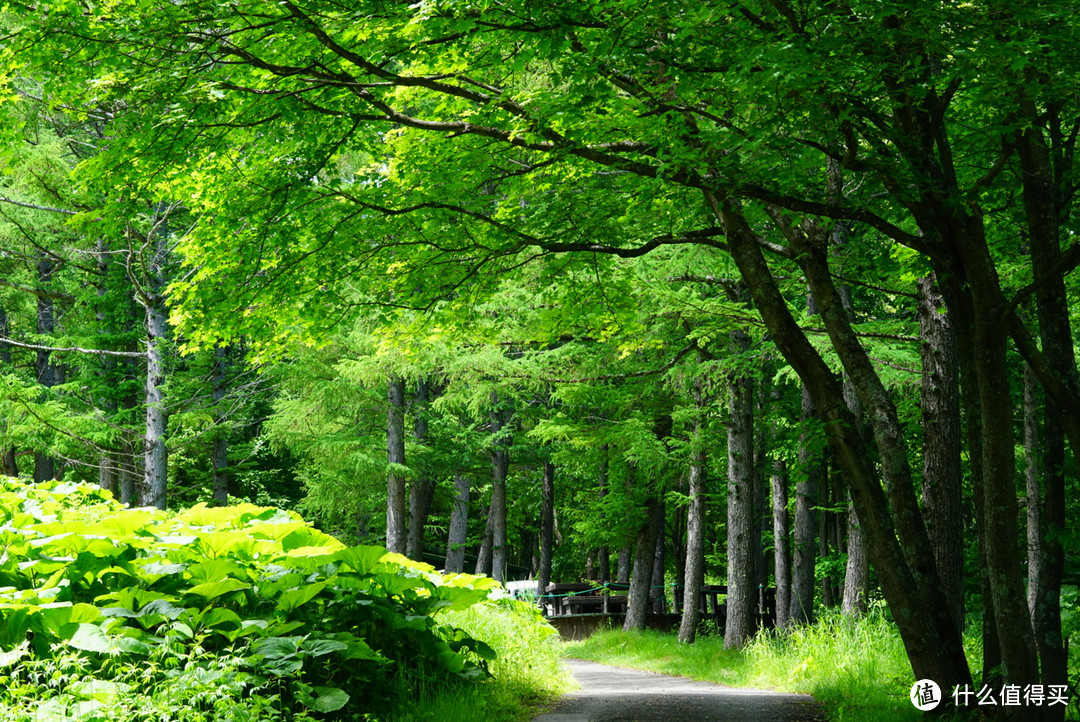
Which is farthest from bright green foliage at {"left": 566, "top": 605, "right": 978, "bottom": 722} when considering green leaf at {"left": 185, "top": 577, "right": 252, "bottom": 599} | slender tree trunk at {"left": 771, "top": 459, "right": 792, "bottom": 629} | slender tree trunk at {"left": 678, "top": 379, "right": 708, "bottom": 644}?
green leaf at {"left": 185, "top": 577, "right": 252, "bottom": 599}

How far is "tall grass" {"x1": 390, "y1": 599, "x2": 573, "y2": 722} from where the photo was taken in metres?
5.12

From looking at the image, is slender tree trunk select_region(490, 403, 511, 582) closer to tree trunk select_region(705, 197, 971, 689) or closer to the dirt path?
the dirt path

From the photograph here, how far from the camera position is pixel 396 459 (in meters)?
19.0

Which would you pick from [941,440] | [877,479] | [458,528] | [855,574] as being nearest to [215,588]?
[877,479]

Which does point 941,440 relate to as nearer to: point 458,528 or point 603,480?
point 458,528

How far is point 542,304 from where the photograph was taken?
11992 millimetres

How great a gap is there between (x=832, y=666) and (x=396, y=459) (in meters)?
12.0

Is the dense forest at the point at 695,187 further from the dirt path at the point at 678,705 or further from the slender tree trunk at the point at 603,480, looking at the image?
the slender tree trunk at the point at 603,480

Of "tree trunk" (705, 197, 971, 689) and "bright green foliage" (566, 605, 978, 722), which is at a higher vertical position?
"tree trunk" (705, 197, 971, 689)

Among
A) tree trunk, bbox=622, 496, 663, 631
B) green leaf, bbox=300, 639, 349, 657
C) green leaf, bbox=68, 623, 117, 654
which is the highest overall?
green leaf, bbox=68, 623, 117, 654

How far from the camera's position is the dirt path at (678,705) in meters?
6.34

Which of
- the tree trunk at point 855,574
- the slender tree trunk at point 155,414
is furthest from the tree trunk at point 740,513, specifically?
the slender tree trunk at point 155,414

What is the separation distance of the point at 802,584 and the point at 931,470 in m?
5.00

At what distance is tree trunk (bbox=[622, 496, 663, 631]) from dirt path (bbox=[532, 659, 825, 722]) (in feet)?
29.3
